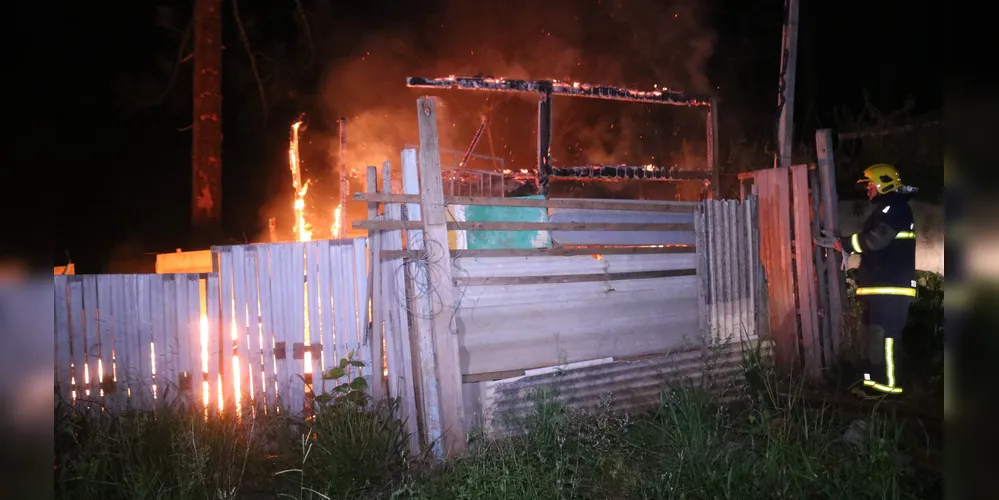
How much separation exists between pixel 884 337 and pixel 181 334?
691 cm

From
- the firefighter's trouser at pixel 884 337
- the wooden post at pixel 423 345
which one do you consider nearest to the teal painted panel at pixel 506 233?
the wooden post at pixel 423 345

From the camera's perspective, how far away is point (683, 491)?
149 inches

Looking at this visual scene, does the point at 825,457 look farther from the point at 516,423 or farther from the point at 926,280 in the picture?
the point at 926,280

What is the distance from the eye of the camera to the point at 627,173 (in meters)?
6.79

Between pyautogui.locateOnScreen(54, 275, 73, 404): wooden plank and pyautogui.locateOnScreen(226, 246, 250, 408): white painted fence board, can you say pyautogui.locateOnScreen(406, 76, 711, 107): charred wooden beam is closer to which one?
pyautogui.locateOnScreen(226, 246, 250, 408): white painted fence board

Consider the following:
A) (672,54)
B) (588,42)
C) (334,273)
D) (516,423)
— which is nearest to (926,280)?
(672,54)

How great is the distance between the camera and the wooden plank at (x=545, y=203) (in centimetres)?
509

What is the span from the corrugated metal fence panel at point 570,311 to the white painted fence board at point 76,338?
11.5ft

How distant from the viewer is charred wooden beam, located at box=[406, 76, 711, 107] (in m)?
6.12

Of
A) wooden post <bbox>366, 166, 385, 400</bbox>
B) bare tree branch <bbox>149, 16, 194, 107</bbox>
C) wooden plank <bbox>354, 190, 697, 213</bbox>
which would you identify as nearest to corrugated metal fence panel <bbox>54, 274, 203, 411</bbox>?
wooden post <bbox>366, 166, 385, 400</bbox>

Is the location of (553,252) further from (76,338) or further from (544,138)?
(76,338)

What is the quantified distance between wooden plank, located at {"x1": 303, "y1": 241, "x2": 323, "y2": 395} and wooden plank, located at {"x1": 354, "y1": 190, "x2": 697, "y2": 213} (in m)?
0.78

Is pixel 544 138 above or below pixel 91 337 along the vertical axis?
above

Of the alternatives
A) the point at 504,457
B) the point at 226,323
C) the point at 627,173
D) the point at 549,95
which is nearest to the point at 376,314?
the point at 226,323
